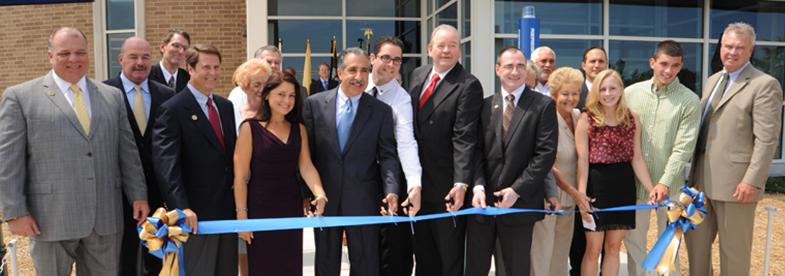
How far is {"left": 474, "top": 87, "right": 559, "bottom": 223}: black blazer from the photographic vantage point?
12.7ft

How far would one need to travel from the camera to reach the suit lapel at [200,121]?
363 centimetres

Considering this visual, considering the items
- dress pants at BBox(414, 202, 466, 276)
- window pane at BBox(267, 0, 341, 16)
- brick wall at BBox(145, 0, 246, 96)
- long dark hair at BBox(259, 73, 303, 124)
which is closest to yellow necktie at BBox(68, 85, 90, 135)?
long dark hair at BBox(259, 73, 303, 124)

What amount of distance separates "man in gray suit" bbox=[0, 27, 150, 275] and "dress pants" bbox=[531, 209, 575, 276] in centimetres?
285

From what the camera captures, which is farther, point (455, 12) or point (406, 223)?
point (455, 12)

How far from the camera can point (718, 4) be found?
11.7 m

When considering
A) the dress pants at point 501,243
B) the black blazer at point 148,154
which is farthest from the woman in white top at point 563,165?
the black blazer at point 148,154

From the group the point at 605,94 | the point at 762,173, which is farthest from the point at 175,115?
the point at 762,173

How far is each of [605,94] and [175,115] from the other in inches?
121

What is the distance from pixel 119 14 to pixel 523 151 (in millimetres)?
11037

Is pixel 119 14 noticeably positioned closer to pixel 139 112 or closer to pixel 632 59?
pixel 139 112

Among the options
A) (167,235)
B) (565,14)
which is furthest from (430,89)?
(565,14)

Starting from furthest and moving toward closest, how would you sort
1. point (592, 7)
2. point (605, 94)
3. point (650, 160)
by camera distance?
point (592, 7), point (650, 160), point (605, 94)

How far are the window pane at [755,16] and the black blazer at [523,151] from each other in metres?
9.75

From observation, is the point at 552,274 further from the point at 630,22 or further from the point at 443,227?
the point at 630,22
